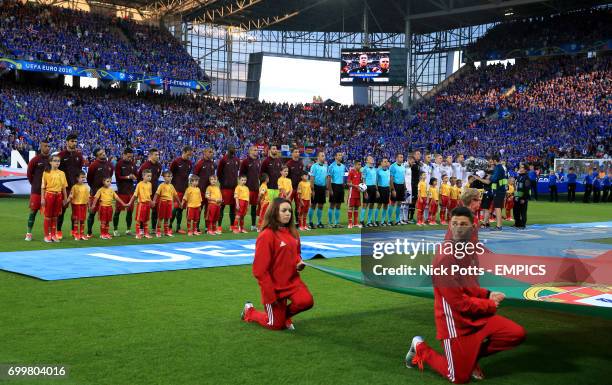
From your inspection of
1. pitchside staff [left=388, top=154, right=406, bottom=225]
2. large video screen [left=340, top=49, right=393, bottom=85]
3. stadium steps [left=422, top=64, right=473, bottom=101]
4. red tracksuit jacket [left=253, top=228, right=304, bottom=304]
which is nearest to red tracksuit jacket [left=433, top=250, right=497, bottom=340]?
red tracksuit jacket [left=253, top=228, right=304, bottom=304]

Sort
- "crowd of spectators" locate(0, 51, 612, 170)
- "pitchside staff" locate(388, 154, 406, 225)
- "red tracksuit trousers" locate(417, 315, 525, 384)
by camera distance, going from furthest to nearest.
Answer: "crowd of spectators" locate(0, 51, 612, 170)
"pitchside staff" locate(388, 154, 406, 225)
"red tracksuit trousers" locate(417, 315, 525, 384)

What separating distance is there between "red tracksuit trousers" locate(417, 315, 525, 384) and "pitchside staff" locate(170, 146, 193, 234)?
31.6 ft

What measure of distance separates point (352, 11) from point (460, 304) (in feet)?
Answer: 166

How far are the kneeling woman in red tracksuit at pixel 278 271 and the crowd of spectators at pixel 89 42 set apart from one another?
34455mm

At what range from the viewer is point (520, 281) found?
5.91 metres

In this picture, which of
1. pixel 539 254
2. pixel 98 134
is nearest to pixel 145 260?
pixel 539 254

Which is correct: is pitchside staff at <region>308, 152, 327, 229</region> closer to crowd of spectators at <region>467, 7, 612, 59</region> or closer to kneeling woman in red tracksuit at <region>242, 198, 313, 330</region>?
kneeling woman in red tracksuit at <region>242, 198, 313, 330</region>

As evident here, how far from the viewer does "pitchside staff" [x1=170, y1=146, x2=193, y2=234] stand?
13.9 metres

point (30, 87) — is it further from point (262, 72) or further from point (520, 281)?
point (520, 281)

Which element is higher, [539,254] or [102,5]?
[102,5]

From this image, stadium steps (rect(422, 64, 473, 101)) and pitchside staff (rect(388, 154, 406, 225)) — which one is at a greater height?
stadium steps (rect(422, 64, 473, 101))

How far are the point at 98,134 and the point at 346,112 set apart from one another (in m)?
22.6

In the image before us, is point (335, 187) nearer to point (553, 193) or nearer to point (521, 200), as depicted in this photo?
point (521, 200)

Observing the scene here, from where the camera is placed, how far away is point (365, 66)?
4569 cm
